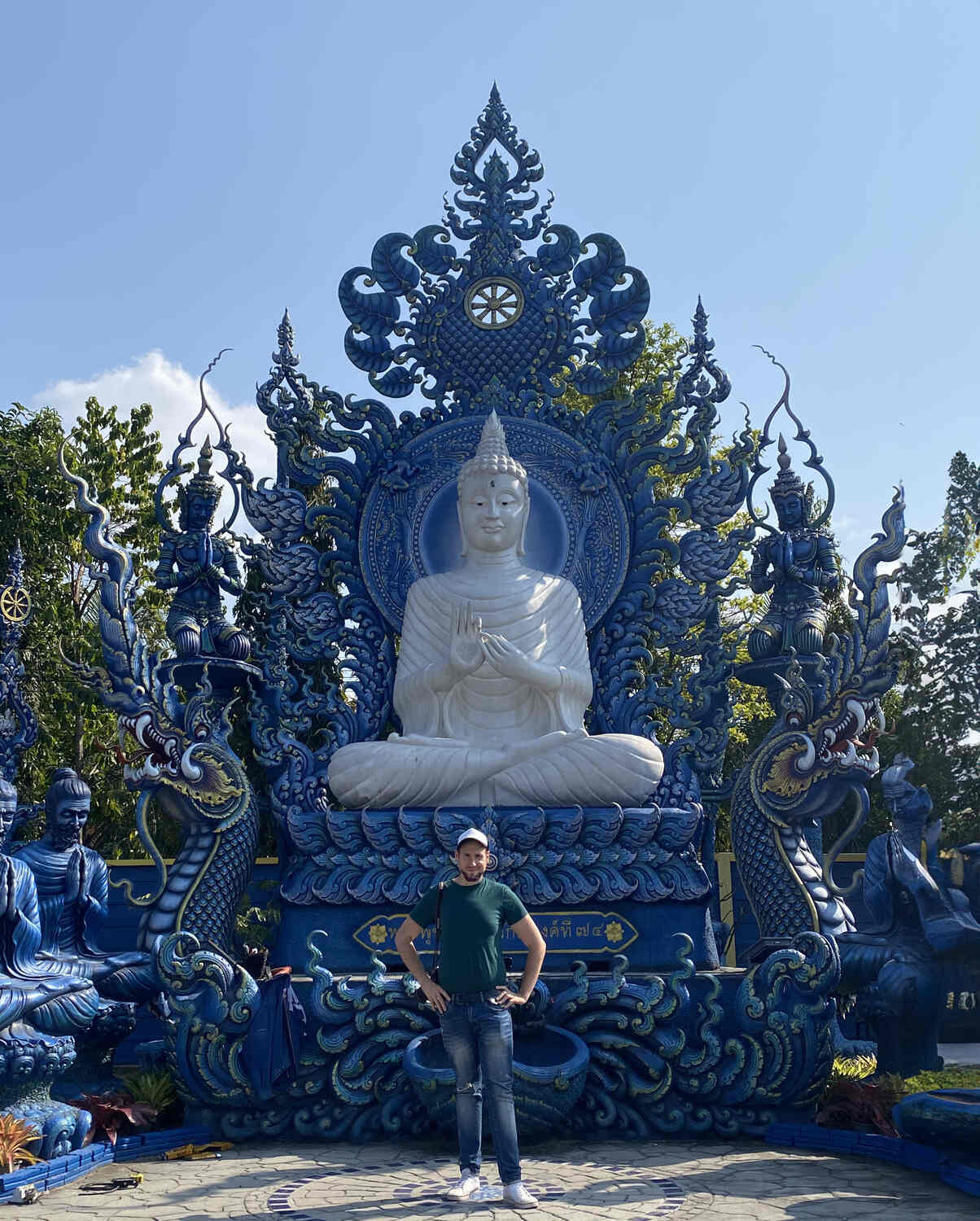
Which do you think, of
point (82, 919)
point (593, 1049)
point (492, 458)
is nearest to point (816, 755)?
point (593, 1049)

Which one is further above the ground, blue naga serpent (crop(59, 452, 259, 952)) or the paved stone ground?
blue naga serpent (crop(59, 452, 259, 952))

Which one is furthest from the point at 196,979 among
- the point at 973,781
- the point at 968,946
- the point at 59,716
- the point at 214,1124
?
the point at 973,781

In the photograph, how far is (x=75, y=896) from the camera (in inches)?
355

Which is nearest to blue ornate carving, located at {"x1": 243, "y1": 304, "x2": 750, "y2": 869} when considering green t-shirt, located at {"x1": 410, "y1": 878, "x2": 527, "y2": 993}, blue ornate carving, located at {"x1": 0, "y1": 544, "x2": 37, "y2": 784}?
blue ornate carving, located at {"x1": 0, "y1": 544, "x2": 37, "y2": 784}

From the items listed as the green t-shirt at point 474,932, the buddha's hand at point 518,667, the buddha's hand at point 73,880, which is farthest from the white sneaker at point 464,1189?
the buddha's hand at point 518,667

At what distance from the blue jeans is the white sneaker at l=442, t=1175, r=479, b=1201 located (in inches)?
1.1

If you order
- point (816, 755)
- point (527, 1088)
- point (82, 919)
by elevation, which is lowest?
point (527, 1088)

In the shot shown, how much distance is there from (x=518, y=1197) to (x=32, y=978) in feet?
11.4

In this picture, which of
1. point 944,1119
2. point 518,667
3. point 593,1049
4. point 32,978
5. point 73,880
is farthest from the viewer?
point 518,667

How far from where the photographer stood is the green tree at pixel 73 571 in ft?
57.4

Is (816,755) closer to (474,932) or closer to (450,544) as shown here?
(450,544)

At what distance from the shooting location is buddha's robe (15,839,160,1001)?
8.91 m

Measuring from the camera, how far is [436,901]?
643 cm

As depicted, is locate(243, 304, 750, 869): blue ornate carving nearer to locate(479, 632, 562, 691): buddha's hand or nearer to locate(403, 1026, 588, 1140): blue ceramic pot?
locate(479, 632, 562, 691): buddha's hand
